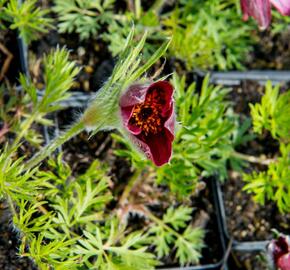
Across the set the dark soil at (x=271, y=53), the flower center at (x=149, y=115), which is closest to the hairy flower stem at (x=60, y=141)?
the flower center at (x=149, y=115)

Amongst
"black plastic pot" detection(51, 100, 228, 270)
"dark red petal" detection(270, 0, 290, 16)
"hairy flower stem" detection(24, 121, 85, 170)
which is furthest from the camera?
"black plastic pot" detection(51, 100, 228, 270)

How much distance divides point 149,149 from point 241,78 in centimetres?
87

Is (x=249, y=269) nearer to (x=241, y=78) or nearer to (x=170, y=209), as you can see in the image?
(x=170, y=209)

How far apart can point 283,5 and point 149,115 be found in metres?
0.45

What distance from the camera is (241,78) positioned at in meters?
2.02

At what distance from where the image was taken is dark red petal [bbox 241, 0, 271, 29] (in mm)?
1517

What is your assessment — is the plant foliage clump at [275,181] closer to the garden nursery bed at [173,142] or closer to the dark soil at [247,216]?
the garden nursery bed at [173,142]

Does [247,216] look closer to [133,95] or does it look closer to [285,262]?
[285,262]

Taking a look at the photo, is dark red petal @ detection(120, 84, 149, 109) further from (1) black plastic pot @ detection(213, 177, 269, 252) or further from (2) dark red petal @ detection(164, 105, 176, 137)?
(1) black plastic pot @ detection(213, 177, 269, 252)

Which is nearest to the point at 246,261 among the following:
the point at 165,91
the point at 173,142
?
the point at 173,142

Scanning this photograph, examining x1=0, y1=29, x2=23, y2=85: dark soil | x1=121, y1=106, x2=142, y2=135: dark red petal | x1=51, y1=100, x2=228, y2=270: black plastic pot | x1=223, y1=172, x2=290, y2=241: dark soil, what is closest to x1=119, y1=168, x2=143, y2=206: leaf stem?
x1=51, y1=100, x2=228, y2=270: black plastic pot

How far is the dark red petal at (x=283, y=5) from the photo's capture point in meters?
1.47

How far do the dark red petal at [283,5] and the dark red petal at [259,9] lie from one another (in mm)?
45

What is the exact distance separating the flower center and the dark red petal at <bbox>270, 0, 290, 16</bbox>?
1.36ft
